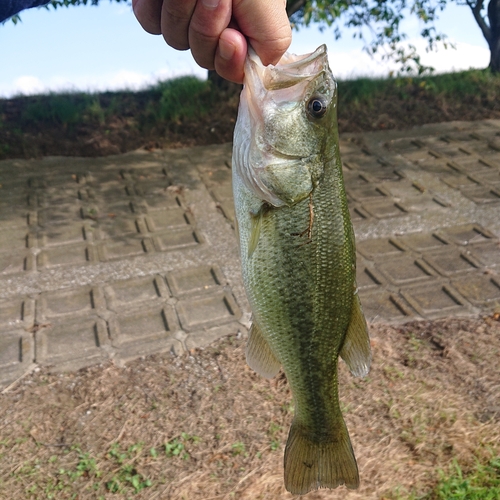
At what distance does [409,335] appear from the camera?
3.84 metres

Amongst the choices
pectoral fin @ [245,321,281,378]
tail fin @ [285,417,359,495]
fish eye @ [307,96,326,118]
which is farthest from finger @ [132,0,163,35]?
tail fin @ [285,417,359,495]

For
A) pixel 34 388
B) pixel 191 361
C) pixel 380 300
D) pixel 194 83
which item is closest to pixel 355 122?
pixel 194 83

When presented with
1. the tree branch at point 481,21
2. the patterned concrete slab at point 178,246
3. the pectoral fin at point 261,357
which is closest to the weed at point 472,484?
the patterned concrete slab at point 178,246

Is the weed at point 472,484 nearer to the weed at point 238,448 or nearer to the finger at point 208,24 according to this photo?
the weed at point 238,448

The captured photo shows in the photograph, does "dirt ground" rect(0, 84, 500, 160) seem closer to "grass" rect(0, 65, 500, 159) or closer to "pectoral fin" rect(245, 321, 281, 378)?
"grass" rect(0, 65, 500, 159)

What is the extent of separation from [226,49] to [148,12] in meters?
0.39

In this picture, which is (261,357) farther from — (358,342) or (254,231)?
(254,231)

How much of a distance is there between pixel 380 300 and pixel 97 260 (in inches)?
91.4

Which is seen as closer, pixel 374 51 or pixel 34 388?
pixel 34 388

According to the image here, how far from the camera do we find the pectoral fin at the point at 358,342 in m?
1.76

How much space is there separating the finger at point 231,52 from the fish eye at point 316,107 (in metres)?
0.23

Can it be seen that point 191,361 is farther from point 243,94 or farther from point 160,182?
point 160,182

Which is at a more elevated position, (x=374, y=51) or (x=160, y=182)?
(x=374, y=51)

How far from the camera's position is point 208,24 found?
65.5 inches
